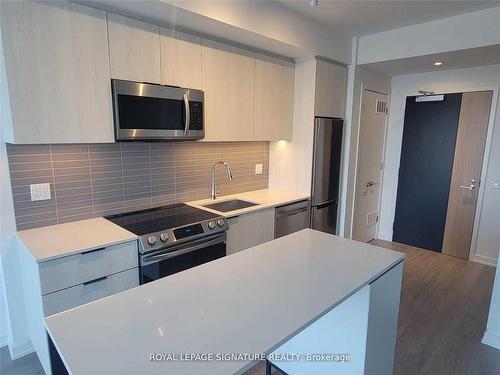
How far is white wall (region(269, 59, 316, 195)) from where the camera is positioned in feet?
10.7

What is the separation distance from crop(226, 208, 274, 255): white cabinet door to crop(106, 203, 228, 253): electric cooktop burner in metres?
0.18

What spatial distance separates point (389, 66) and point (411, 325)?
2884 millimetres

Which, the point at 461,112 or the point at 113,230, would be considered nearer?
the point at 113,230

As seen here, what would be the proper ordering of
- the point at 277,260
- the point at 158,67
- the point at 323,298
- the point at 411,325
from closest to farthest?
1. the point at 323,298
2. the point at 277,260
3. the point at 158,67
4. the point at 411,325

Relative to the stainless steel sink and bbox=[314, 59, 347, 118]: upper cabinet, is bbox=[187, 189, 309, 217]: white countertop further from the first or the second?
bbox=[314, 59, 347, 118]: upper cabinet

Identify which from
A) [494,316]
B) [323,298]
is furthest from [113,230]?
[494,316]

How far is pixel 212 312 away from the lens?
3.66 feet

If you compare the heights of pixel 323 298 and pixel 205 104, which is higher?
pixel 205 104

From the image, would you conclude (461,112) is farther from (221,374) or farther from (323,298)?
(221,374)

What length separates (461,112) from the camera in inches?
150

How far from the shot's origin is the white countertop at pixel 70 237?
5.80ft

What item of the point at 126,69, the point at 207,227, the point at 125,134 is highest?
the point at 126,69

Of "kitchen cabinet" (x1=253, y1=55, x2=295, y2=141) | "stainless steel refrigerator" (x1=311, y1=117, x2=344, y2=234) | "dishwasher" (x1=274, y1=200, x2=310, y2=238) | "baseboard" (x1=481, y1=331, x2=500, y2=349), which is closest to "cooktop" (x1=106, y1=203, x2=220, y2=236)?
"dishwasher" (x1=274, y1=200, x2=310, y2=238)

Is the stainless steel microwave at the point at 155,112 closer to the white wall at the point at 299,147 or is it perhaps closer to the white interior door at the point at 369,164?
the white wall at the point at 299,147
